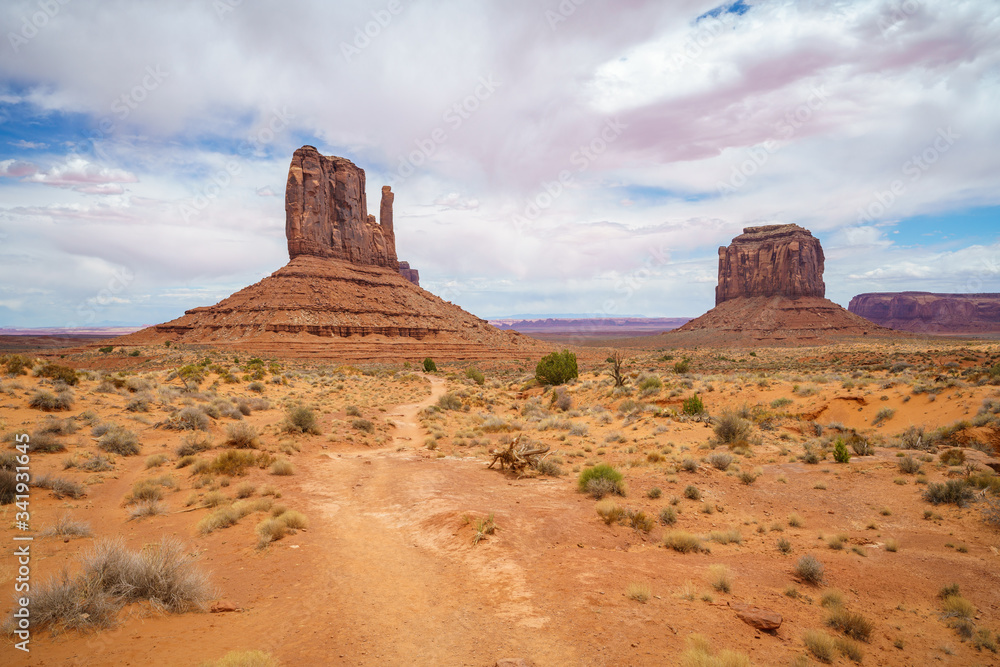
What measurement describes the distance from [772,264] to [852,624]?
460 ft

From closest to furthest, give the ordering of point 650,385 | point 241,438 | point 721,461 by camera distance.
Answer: point 721,461
point 241,438
point 650,385

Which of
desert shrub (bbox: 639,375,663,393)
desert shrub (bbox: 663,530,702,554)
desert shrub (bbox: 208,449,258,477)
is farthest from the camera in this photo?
desert shrub (bbox: 639,375,663,393)

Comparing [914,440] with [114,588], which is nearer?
[114,588]

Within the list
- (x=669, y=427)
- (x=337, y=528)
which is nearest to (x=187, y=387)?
(x=337, y=528)

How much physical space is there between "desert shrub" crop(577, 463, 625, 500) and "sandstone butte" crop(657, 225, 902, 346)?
94012 millimetres

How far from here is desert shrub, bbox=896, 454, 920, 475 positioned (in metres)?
10.6

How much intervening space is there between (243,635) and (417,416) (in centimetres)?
1711

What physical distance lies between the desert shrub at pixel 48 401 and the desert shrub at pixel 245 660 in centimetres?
1448

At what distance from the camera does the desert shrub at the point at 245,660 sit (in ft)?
13.4

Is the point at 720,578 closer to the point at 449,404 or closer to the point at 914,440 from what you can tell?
the point at 914,440

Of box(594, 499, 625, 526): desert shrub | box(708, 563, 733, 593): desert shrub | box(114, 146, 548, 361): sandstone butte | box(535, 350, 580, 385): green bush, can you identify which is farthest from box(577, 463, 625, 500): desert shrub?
box(114, 146, 548, 361): sandstone butte

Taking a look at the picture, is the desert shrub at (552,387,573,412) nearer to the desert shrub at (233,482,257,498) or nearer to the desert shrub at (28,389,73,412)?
the desert shrub at (233,482,257,498)

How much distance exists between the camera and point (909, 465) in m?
10.7

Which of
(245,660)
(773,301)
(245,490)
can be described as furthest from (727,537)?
(773,301)
